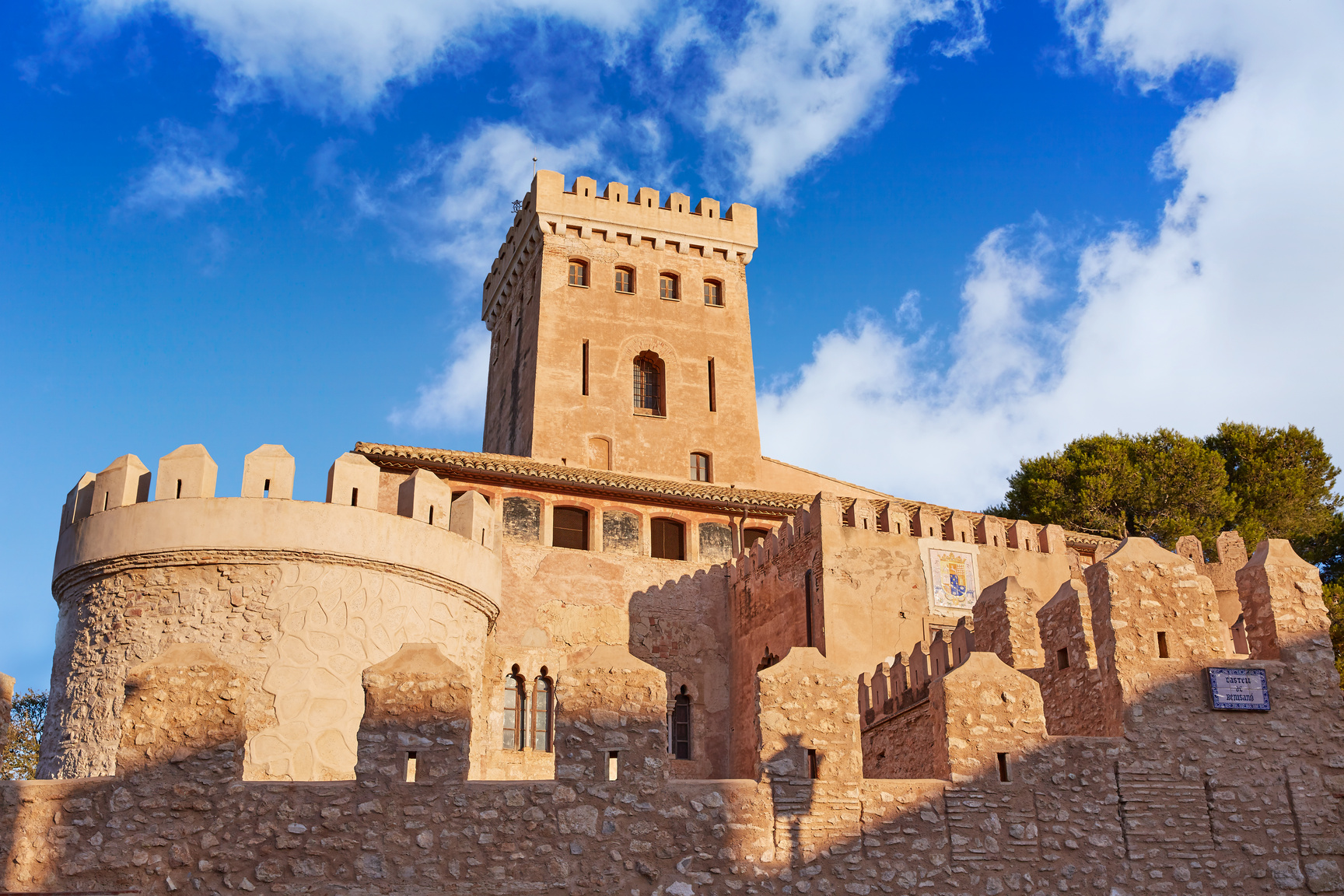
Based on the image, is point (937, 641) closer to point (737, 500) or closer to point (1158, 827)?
point (1158, 827)

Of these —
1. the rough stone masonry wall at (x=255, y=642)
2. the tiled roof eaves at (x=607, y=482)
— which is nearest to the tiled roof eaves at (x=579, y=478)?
the tiled roof eaves at (x=607, y=482)

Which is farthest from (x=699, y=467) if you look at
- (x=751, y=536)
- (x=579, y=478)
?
(x=579, y=478)

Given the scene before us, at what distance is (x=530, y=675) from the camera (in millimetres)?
23281

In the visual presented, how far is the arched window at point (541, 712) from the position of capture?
74.5 feet

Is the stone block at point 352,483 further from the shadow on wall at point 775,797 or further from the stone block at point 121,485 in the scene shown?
the shadow on wall at point 775,797

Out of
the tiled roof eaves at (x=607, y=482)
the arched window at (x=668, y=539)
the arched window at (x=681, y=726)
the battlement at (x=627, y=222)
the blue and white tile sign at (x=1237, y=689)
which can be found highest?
the battlement at (x=627, y=222)

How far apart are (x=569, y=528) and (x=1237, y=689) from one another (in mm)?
15319

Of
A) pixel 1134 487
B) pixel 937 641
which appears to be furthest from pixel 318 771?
pixel 1134 487

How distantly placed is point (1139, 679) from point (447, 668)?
7038 mm

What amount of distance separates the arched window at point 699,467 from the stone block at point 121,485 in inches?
763

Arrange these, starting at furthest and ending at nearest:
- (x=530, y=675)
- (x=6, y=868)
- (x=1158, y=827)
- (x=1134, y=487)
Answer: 1. (x=1134, y=487)
2. (x=530, y=675)
3. (x=1158, y=827)
4. (x=6, y=868)

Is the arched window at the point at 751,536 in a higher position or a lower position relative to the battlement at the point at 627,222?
lower

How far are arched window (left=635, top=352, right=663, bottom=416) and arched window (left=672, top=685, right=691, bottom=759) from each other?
35.3 ft

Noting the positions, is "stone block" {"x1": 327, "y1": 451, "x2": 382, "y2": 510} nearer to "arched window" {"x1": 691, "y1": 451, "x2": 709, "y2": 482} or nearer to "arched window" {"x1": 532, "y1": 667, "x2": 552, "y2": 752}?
"arched window" {"x1": 532, "y1": 667, "x2": 552, "y2": 752}
